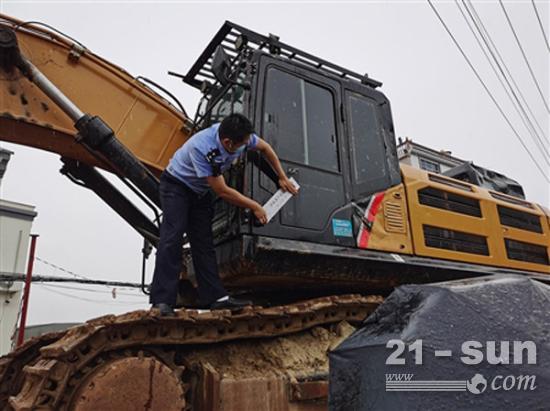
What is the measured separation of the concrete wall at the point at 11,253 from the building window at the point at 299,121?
15175mm

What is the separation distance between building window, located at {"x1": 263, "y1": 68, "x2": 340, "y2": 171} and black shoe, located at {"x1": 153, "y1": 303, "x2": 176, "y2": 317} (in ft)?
4.68

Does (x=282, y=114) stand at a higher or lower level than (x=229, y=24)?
lower

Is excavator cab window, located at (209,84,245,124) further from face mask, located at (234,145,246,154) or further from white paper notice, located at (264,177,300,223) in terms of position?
white paper notice, located at (264,177,300,223)

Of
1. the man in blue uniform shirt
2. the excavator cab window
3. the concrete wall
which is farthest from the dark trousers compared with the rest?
the concrete wall

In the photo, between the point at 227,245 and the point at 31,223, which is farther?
the point at 31,223

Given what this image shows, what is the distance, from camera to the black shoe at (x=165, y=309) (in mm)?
2818

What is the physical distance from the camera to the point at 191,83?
17.0 ft

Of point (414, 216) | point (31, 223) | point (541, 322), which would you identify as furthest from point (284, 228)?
point (31, 223)

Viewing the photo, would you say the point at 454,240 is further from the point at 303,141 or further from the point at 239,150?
the point at 239,150

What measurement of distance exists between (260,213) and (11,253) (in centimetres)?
1613

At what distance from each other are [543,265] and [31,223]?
16673mm

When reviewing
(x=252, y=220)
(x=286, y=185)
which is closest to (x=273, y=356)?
(x=252, y=220)

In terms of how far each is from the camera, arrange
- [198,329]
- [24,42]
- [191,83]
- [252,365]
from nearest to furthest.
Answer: [198,329]
[252,365]
[24,42]
[191,83]

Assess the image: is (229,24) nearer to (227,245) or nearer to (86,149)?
(86,149)
